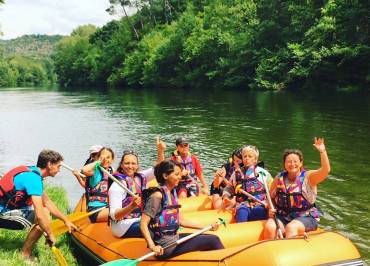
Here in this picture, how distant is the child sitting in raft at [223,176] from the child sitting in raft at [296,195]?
1.19 m

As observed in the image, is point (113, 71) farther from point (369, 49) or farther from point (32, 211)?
point (32, 211)

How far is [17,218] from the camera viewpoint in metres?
5.28

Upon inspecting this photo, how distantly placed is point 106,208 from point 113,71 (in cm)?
5824

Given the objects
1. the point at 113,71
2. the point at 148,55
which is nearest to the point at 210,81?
the point at 148,55

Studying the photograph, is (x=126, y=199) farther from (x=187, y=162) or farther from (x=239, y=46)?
(x=239, y=46)

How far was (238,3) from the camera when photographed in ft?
135

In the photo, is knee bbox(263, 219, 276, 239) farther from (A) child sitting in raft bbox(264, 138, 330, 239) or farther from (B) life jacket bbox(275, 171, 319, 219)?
(B) life jacket bbox(275, 171, 319, 219)

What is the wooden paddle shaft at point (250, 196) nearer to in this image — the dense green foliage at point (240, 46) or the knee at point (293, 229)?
the knee at point (293, 229)

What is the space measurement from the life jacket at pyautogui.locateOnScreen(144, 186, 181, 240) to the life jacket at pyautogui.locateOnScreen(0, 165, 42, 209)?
1555mm

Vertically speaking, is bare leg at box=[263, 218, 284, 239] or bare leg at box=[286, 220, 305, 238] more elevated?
bare leg at box=[286, 220, 305, 238]

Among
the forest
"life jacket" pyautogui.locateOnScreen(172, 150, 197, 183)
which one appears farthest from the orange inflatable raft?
the forest

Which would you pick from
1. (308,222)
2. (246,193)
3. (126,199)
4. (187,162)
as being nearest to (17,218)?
(126,199)

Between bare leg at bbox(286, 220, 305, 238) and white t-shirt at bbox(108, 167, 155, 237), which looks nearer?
bare leg at bbox(286, 220, 305, 238)

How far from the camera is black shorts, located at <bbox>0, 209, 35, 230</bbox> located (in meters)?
5.25
